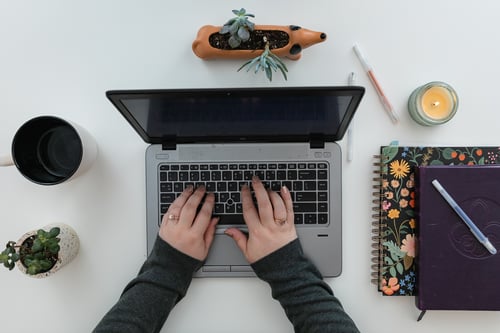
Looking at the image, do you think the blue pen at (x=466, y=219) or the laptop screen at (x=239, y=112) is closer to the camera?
the laptop screen at (x=239, y=112)

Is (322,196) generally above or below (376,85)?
below

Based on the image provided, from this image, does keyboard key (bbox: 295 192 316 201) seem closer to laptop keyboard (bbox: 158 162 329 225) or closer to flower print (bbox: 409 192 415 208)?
laptop keyboard (bbox: 158 162 329 225)

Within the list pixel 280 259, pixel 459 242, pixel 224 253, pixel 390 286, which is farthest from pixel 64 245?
pixel 459 242

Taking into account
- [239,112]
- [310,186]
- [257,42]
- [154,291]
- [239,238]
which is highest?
[257,42]

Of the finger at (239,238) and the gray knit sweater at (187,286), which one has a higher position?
the finger at (239,238)

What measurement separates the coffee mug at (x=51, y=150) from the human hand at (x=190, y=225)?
0.65 feet

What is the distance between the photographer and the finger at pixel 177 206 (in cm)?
62

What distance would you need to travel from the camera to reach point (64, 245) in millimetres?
605

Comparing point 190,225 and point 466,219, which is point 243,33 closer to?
point 190,225

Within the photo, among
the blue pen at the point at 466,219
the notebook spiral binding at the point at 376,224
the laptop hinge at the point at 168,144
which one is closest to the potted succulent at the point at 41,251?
the laptop hinge at the point at 168,144

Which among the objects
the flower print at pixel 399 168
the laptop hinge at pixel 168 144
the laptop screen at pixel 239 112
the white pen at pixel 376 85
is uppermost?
the white pen at pixel 376 85

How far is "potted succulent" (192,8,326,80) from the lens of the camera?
57 centimetres

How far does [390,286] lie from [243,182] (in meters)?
0.36

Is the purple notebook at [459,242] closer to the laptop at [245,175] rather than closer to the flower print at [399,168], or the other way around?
the flower print at [399,168]
